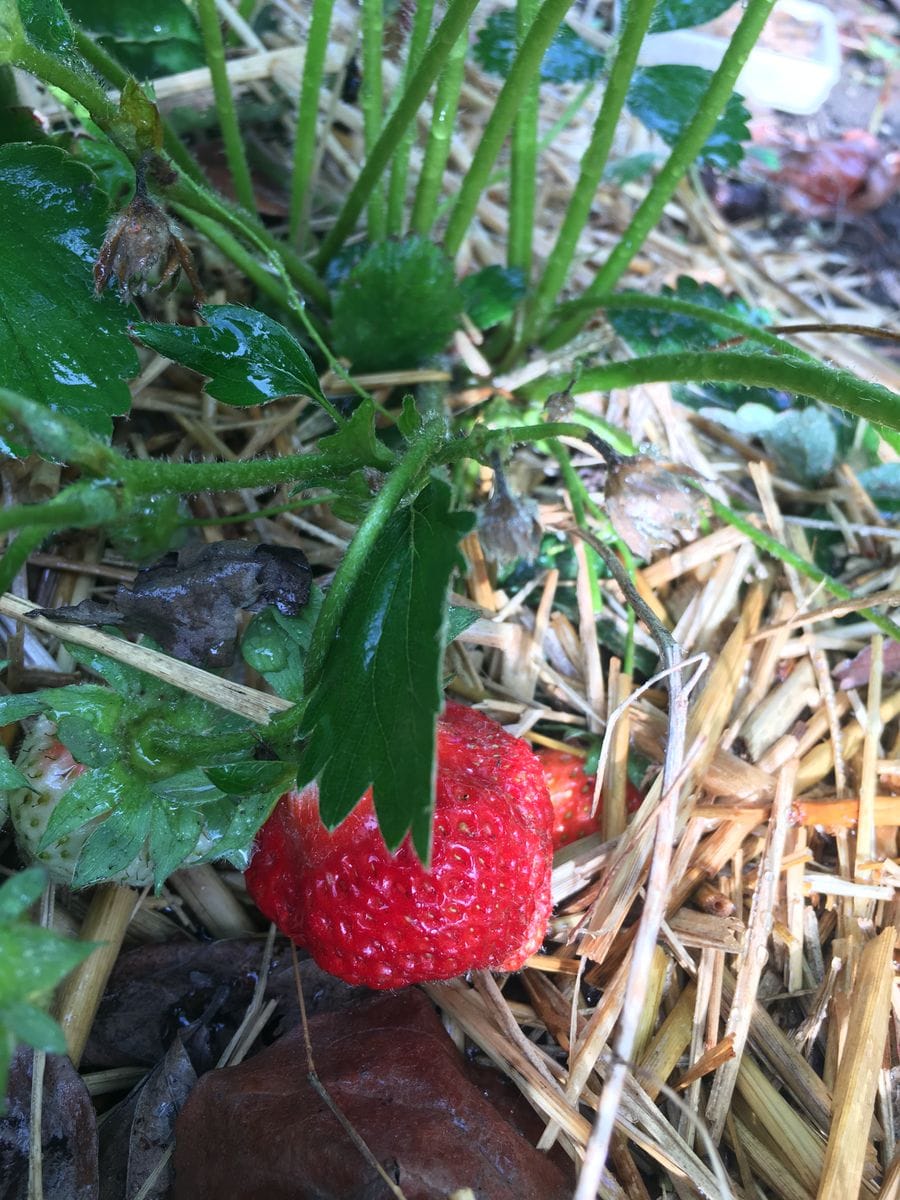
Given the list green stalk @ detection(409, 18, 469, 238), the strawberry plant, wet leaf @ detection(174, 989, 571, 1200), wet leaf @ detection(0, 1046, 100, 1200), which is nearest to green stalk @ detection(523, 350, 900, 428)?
the strawberry plant

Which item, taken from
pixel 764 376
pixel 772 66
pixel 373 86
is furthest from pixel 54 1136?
pixel 772 66

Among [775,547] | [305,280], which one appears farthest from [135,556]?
[775,547]

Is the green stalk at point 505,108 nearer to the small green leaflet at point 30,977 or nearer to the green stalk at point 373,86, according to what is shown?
the green stalk at point 373,86

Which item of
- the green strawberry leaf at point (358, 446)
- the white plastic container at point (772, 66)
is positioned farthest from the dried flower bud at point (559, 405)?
the white plastic container at point (772, 66)

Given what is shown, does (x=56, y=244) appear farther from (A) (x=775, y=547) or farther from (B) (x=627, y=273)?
(B) (x=627, y=273)

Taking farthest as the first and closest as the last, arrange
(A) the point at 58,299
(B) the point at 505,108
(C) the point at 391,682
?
(B) the point at 505,108 < (A) the point at 58,299 < (C) the point at 391,682

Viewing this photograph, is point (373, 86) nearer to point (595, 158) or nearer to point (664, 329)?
point (595, 158)

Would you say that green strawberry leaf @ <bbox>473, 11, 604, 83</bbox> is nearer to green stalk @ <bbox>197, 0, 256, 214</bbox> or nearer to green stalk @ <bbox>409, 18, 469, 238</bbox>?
green stalk @ <bbox>409, 18, 469, 238</bbox>
